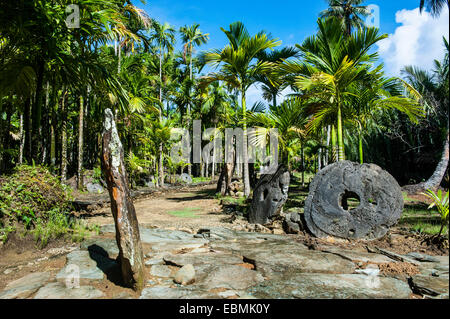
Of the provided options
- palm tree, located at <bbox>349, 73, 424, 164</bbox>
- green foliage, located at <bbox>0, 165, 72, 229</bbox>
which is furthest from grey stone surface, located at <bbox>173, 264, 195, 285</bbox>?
palm tree, located at <bbox>349, 73, 424, 164</bbox>

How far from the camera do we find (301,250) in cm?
457

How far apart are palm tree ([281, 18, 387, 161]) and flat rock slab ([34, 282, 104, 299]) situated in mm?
6220

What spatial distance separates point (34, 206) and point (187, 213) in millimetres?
4471

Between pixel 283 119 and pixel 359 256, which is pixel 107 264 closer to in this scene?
pixel 359 256

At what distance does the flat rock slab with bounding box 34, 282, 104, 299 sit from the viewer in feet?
9.39

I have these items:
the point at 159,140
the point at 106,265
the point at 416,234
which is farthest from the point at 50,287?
the point at 159,140

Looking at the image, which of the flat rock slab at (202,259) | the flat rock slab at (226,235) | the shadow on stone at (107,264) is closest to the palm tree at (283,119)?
the flat rock slab at (226,235)

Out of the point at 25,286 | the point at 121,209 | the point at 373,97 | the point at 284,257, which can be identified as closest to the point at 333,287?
the point at 284,257

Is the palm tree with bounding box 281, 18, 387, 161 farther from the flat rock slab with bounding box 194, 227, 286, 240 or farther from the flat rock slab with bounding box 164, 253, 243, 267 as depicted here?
the flat rock slab with bounding box 164, 253, 243, 267

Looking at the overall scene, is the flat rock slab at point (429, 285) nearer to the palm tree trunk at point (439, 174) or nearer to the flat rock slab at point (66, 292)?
the flat rock slab at point (66, 292)

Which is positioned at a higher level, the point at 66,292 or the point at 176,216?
the point at 66,292

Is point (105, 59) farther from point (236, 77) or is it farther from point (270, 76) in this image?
point (270, 76)

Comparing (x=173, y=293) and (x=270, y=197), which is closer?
(x=173, y=293)

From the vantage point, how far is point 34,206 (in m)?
5.30
